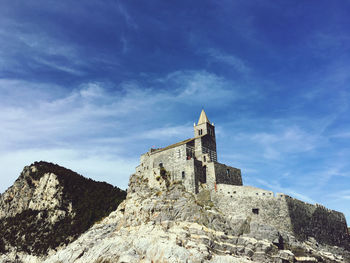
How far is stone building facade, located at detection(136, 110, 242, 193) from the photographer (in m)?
60.6

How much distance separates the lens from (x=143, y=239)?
51844 millimetres

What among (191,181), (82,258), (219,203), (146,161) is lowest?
(82,258)

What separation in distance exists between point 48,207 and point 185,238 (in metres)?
50.4

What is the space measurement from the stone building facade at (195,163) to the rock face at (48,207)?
20.1 meters

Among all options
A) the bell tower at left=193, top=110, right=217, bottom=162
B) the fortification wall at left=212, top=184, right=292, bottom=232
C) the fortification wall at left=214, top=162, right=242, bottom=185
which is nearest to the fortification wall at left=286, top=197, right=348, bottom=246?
the fortification wall at left=212, top=184, right=292, bottom=232

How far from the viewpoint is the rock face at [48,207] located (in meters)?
75.3

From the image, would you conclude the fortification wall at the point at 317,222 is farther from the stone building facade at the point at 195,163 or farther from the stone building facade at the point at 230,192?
the stone building facade at the point at 195,163

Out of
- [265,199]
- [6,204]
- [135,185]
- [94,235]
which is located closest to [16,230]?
[6,204]

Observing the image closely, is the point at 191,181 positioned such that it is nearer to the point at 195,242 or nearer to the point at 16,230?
the point at 195,242

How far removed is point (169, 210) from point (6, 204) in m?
64.9

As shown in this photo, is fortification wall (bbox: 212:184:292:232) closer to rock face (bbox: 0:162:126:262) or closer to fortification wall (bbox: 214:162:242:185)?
fortification wall (bbox: 214:162:242:185)

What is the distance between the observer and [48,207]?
83812mm

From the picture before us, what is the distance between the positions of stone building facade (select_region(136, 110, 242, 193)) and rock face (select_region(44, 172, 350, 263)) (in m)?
2.20

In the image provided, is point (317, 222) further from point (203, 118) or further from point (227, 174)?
point (203, 118)
